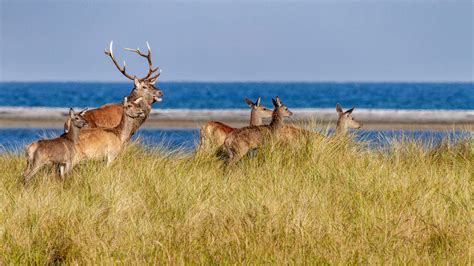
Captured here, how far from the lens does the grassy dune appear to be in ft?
22.8

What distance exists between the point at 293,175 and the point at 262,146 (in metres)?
1.41

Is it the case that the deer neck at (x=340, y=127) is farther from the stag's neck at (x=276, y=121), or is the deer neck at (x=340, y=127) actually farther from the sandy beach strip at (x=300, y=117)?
the stag's neck at (x=276, y=121)

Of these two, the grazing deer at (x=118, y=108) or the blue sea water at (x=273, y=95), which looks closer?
the grazing deer at (x=118, y=108)

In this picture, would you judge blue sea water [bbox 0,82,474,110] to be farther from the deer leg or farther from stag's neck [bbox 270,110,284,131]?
the deer leg

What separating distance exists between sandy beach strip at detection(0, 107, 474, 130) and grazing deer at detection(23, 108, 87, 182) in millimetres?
3438

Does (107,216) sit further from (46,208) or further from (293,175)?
(293,175)

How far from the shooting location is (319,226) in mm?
7418

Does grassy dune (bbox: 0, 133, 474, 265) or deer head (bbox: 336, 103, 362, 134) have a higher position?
deer head (bbox: 336, 103, 362, 134)

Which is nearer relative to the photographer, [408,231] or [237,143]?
[408,231]

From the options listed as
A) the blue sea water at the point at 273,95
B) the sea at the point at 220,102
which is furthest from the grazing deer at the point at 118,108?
the blue sea water at the point at 273,95

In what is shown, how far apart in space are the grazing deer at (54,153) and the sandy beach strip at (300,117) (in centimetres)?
344

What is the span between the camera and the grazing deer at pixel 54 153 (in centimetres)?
1003

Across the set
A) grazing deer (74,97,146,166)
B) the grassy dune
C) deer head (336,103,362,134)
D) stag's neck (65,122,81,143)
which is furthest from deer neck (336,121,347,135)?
stag's neck (65,122,81,143)

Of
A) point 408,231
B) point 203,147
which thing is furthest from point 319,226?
point 203,147
